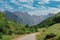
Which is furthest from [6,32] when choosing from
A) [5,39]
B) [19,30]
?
[5,39]

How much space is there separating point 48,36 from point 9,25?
10.0 metres

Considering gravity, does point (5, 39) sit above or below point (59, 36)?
above

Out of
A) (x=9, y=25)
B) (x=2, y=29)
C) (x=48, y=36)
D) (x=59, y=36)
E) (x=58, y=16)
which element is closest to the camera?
(x=59, y=36)

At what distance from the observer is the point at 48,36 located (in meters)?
22.6

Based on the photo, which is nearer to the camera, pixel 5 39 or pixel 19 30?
pixel 5 39

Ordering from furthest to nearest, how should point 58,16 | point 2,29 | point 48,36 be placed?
point 58,16
point 2,29
point 48,36

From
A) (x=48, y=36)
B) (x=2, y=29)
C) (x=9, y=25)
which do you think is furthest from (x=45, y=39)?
(x=9, y=25)

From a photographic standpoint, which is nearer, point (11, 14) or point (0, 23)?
point (0, 23)

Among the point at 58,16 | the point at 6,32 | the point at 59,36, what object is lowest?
the point at 59,36

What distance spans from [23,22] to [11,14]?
268 centimetres

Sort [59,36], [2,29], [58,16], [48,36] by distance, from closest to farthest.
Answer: [59,36] < [48,36] < [2,29] < [58,16]

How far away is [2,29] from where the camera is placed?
28.6 m

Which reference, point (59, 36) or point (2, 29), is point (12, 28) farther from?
point (59, 36)

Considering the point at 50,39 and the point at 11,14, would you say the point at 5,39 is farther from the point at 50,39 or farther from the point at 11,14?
the point at 11,14
